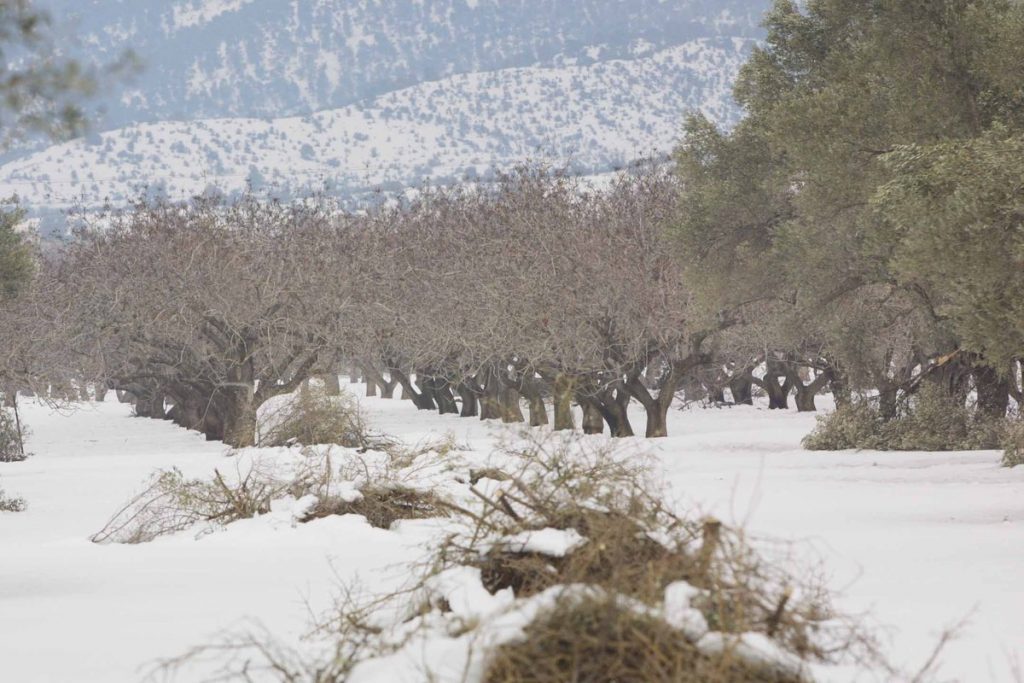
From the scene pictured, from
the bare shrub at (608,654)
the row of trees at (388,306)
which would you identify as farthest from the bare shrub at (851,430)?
the bare shrub at (608,654)

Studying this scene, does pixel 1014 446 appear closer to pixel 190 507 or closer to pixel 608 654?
pixel 190 507

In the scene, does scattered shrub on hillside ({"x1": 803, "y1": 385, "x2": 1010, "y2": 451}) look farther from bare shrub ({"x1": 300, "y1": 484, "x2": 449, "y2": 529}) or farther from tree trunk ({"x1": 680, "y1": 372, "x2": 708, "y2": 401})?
tree trunk ({"x1": 680, "y1": 372, "x2": 708, "y2": 401})

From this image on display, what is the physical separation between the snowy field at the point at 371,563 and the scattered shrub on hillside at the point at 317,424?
4.95ft

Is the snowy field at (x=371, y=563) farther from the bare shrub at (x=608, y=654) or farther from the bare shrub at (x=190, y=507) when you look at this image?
the bare shrub at (x=608, y=654)

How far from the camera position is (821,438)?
25844 mm

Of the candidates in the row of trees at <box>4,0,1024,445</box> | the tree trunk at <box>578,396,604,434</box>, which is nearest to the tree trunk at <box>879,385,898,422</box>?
the row of trees at <box>4,0,1024,445</box>

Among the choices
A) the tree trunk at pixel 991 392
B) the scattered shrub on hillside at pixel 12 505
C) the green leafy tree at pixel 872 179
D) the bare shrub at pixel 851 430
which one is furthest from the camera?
the bare shrub at pixel 851 430

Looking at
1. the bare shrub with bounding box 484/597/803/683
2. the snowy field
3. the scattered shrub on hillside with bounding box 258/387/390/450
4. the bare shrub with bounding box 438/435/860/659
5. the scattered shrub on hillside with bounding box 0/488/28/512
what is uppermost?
the scattered shrub on hillside with bounding box 258/387/390/450

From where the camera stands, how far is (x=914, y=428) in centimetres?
2458

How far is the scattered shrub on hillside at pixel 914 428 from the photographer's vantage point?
2352cm

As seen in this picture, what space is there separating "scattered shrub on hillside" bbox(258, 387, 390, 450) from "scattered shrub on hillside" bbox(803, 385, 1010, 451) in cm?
896

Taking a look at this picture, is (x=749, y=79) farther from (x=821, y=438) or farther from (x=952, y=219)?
(x=952, y=219)

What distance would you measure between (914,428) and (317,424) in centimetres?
Answer: 1099

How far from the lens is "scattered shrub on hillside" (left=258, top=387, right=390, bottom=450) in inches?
859
